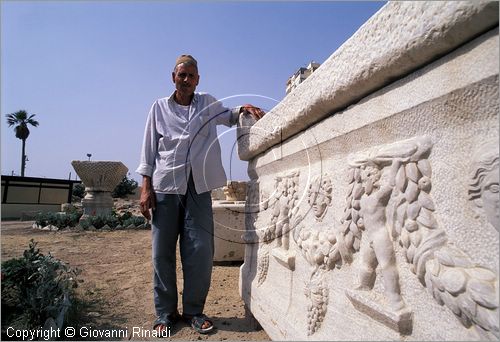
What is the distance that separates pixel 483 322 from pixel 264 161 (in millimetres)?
1582

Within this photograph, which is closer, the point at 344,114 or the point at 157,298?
the point at 344,114

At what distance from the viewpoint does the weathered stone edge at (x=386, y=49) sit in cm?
79

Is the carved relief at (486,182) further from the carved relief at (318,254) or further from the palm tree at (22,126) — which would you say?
the palm tree at (22,126)

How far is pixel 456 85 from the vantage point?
83 centimetres

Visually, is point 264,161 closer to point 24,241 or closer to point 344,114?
point 344,114

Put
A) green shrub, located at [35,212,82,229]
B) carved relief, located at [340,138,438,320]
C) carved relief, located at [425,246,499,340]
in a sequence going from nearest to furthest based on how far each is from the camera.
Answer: carved relief, located at [425,246,499,340]
carved relief, located at [340,138,438,320]
green shrub, located at [35,212,82,229]

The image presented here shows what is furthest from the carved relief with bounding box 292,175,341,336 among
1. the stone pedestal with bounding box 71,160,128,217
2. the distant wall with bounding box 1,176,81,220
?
the distant wall with bounding box 1,176,81,220

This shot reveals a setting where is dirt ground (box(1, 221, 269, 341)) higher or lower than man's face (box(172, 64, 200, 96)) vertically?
lower

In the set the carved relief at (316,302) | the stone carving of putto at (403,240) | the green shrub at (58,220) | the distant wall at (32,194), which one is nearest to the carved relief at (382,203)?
the stone carving of putto at (403,240)

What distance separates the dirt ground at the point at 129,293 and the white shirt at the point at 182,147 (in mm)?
977

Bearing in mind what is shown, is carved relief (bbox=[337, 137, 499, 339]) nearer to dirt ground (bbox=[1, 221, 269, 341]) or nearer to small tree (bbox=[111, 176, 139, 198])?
dirt ground (bbox=[1, 221, 269, 341])

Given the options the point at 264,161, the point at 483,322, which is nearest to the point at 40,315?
the point at 264,161

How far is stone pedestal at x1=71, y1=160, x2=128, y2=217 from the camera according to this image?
8852 mm

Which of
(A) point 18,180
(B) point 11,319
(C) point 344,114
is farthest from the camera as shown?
(A) point 18,180
